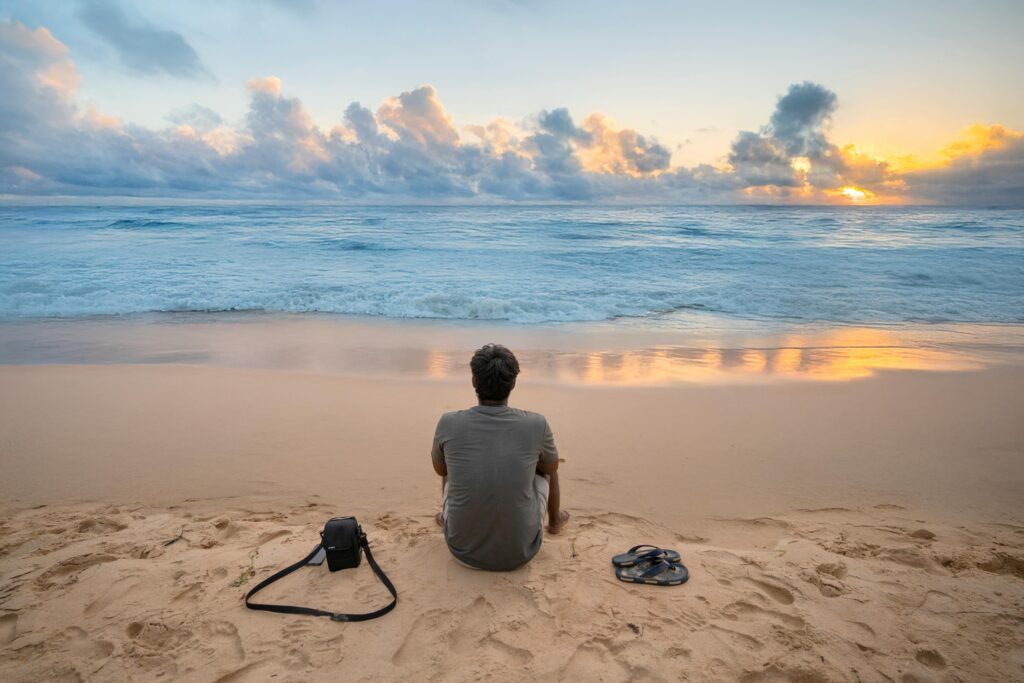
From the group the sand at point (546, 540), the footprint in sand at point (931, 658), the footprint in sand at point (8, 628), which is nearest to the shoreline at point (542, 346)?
the sand at point (546, 540)

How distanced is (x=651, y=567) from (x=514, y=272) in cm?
1670

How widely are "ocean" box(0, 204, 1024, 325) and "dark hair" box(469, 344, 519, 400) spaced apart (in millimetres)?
8583

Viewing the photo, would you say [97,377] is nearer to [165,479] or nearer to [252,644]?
[165,479]

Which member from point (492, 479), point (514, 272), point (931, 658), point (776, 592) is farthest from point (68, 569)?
point (514, 272)

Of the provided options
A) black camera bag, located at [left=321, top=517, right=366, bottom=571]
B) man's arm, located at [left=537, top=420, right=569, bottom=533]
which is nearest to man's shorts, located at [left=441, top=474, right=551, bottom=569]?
man's arm, located at [left=537, top=420, right=569, bottom=533]

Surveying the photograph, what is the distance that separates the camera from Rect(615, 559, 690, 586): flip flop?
10.2 feet

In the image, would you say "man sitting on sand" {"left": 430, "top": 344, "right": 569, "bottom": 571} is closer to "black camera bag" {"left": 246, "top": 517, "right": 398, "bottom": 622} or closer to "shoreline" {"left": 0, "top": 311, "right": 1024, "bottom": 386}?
"black camera bag" {"left": 246, "top": 517, "right": 398, "bottom": 622}

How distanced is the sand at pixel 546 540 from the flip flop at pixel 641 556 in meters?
0.15

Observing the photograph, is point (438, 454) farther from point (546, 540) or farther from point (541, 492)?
point (546, 540)

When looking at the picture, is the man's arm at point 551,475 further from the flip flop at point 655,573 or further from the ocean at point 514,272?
the ocean at point 514,272

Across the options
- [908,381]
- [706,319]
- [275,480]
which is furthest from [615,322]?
[275,480]

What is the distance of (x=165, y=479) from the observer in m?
4.52

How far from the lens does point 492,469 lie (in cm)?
300

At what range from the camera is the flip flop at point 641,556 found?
3.29 meters
